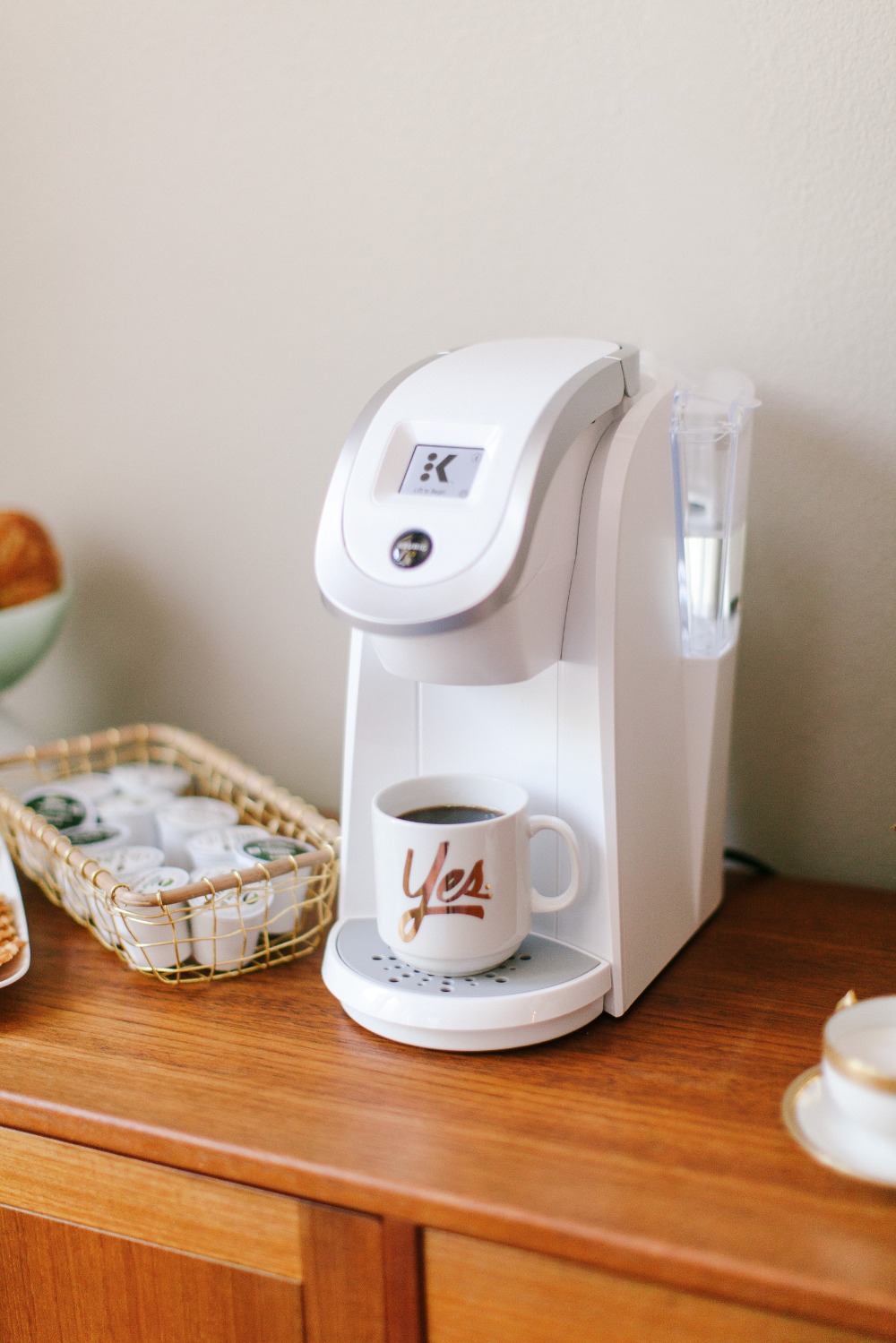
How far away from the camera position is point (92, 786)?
96 cm

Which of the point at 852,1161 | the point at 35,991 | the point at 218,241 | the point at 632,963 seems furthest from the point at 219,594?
the point at 852,1161

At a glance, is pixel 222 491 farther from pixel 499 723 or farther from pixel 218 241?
pixel 499 723

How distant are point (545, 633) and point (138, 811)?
0.43 metres

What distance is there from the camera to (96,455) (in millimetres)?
1117

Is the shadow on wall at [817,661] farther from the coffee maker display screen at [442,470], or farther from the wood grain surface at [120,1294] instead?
the wood grain surface at [120,1294]

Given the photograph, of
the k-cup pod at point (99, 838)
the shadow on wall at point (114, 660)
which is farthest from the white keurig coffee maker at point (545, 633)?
the shadow on wall at point (114, 660)

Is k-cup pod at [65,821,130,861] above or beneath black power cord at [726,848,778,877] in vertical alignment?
above

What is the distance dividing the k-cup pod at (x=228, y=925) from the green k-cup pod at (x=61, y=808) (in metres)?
0.18

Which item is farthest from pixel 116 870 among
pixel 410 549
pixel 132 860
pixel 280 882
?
pixel 410 549

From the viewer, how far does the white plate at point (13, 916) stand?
28.0 inches

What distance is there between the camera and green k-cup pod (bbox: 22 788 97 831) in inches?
34.4

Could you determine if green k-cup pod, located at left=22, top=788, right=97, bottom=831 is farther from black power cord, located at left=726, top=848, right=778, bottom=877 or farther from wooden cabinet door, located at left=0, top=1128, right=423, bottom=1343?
black power cord, located at left=726, top=848, right=778, bottom=877

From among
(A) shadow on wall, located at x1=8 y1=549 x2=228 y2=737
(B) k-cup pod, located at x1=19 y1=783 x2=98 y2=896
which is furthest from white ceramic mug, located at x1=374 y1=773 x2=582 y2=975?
(A) shadow on wall, located at x1=8 y1=549 x2=228 y2=737

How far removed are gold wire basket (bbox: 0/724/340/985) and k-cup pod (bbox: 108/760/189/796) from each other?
0.07m
